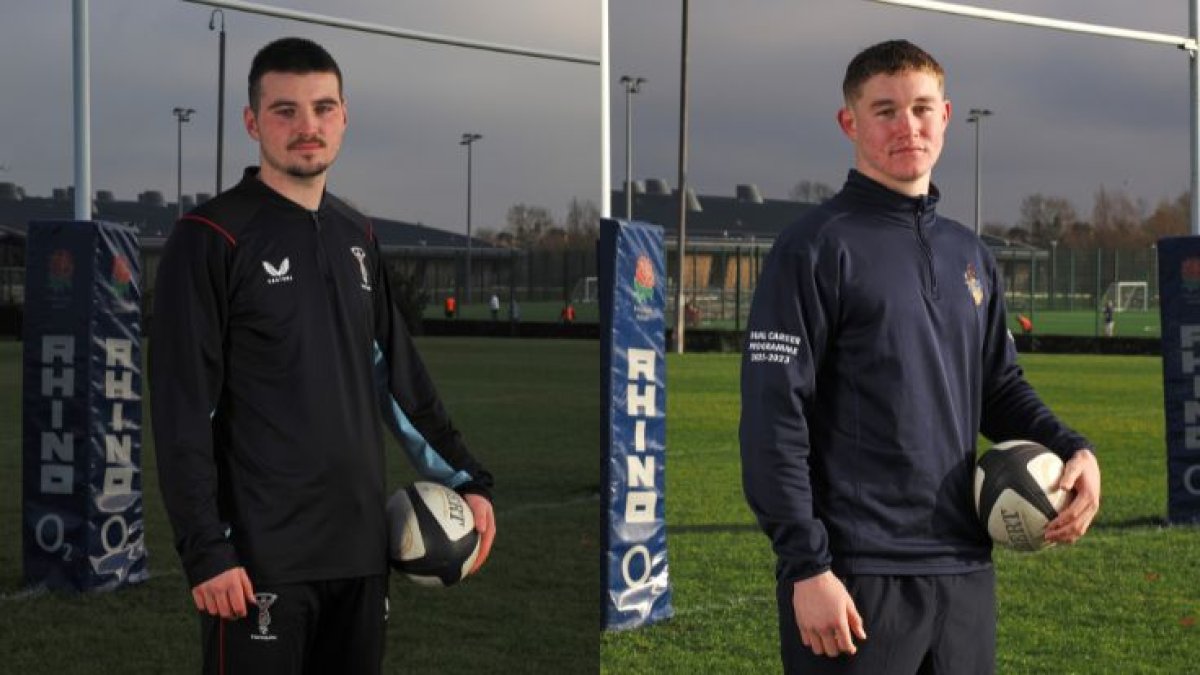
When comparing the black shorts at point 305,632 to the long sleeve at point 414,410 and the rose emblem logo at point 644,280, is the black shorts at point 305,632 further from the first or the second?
the rose emblem logo at point 644,280

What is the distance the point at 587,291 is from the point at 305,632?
3.39m

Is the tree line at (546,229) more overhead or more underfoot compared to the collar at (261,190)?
more overhead

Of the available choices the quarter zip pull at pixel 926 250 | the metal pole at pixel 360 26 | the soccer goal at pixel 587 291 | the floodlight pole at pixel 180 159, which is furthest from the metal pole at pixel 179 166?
the soccer goal at pixel 587 291

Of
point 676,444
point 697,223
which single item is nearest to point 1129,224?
point 697,223

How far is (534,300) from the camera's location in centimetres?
512

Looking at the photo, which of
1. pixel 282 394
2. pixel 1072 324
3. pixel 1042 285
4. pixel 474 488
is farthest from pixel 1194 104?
pixel 1042 285

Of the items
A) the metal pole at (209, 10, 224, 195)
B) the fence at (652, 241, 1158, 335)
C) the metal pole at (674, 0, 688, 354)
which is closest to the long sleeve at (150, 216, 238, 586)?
the metal pole at (209, 10, 224, 195)

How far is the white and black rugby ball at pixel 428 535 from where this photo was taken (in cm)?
287

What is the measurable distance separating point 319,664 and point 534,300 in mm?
2452

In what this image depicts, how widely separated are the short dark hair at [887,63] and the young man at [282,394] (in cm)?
89

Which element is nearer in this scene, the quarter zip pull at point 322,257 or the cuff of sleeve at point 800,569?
the cuff of sleeve at point 800,569

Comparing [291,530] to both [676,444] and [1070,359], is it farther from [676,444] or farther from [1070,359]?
[1070,359]

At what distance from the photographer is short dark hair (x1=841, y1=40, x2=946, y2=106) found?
106 inches

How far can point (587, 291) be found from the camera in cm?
603
